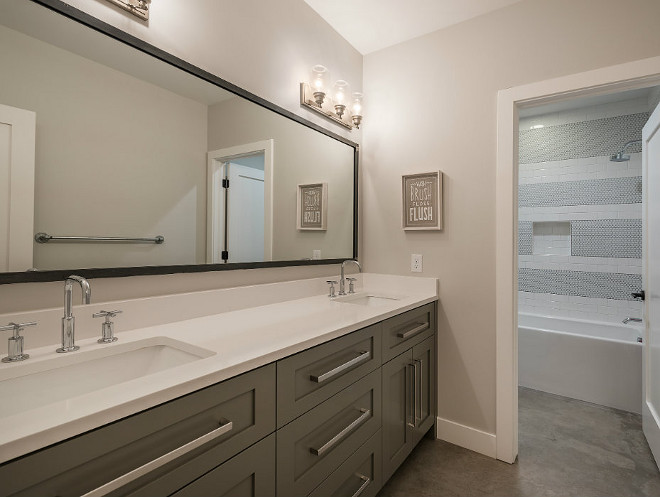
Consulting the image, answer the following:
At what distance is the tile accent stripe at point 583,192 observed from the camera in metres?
3.14

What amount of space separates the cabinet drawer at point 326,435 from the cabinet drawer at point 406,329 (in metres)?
0.16

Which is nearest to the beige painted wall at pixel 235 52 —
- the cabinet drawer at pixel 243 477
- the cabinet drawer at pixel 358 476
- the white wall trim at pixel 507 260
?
the cabinet drawer at pixel 243 477

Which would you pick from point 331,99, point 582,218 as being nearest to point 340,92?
point 331,99

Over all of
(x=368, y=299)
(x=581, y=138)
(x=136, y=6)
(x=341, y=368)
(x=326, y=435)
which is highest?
(x=581, y=138)

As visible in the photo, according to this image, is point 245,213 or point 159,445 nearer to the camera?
point 159,445

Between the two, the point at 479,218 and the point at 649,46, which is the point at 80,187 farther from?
the point at 649,46

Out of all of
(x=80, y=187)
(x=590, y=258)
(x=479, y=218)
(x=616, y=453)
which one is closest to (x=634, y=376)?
(x=616, y=453)

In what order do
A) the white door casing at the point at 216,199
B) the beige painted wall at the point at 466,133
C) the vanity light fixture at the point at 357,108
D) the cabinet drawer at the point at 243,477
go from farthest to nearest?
the vanity light fixture at the point at 357,108 → the beige painted wall at the point at 466,133 → the white door casing at the point at 216,199 → the cabinet drawer at the point at 243,477

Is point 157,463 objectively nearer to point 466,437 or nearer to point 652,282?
point 466,437

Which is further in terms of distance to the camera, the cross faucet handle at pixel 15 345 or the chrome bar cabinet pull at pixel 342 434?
the chrome bar cabinet pull at pixel 342 434

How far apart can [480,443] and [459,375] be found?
377mm

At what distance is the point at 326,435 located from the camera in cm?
121

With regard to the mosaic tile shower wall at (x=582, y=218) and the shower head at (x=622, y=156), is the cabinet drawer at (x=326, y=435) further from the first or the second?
the shower head at (x=622, y=156)

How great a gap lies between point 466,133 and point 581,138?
2.07 meters
